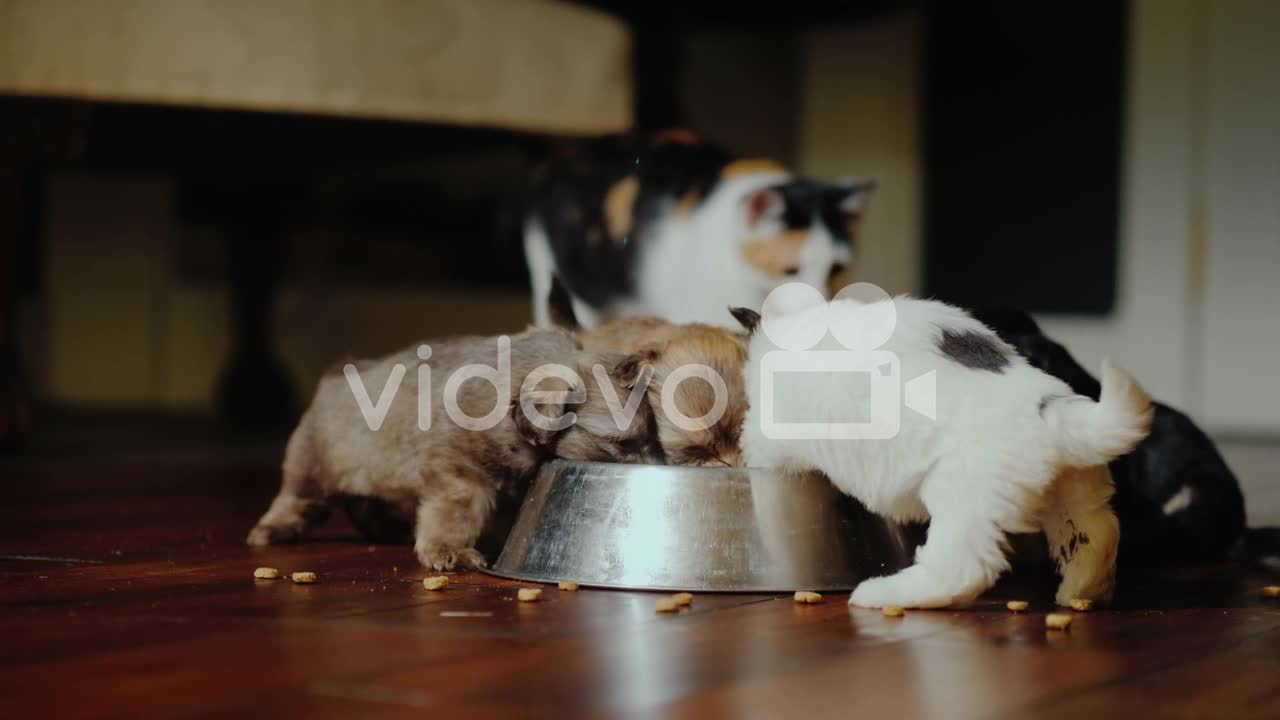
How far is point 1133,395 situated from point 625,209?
2136 mm

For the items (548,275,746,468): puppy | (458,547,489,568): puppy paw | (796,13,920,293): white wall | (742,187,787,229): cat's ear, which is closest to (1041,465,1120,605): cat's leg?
(548,275,746,468): puppy

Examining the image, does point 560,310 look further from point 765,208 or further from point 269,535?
point 765,208

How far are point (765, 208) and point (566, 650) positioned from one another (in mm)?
2091

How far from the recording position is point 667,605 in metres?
1.32

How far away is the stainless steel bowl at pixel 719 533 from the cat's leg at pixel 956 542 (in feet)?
0.48

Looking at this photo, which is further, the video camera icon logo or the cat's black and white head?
the cat's black and white head

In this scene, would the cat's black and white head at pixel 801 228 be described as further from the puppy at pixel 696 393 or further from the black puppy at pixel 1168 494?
the puppy at pixel 696 393

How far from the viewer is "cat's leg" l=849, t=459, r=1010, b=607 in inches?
50.3

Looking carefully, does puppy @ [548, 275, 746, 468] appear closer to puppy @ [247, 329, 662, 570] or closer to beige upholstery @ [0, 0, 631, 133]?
puppy @ [247, 329, 662, 570]

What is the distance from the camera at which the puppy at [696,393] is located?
5.19 ft

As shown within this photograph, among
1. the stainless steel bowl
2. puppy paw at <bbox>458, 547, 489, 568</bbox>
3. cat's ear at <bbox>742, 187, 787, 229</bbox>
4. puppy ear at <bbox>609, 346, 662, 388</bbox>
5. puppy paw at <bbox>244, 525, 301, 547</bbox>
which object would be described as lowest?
puppy paw at <bbox>244, 525, 301, 547</bbox>

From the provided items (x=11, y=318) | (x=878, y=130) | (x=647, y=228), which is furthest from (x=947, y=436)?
(x=878, y=130)

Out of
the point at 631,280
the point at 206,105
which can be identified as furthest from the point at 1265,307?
the point at 206,105

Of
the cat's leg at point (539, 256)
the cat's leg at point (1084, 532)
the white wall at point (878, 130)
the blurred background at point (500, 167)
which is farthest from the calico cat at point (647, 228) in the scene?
the white wall at point (878, 130)
